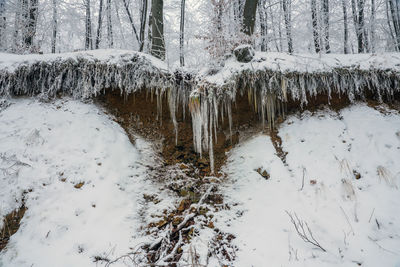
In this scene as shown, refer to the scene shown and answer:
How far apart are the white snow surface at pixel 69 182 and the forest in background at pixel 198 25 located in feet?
8.14

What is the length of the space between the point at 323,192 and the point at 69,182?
12.3 ft

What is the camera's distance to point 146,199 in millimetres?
3006

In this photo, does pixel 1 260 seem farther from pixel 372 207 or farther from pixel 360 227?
pixel 372 207

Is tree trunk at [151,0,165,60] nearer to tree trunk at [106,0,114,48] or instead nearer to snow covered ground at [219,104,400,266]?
snow covered ground at [219,104,400,266]

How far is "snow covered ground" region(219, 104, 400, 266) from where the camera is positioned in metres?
2.28

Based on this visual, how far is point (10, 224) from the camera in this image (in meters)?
2.31

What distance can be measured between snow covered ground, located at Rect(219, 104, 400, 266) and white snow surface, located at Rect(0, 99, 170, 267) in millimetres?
1355

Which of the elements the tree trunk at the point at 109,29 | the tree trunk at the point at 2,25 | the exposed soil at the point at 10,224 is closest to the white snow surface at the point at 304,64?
the exposed soil at the point at 10,224

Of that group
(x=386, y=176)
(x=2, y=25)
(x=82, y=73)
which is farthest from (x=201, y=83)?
(x=2, y=25)

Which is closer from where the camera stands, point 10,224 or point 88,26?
point 10,224

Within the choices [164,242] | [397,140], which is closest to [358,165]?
[397,140]

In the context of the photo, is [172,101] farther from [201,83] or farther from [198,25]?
[198,25]

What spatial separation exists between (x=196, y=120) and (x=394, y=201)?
3.07 metres

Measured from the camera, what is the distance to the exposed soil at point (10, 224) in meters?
2.20
